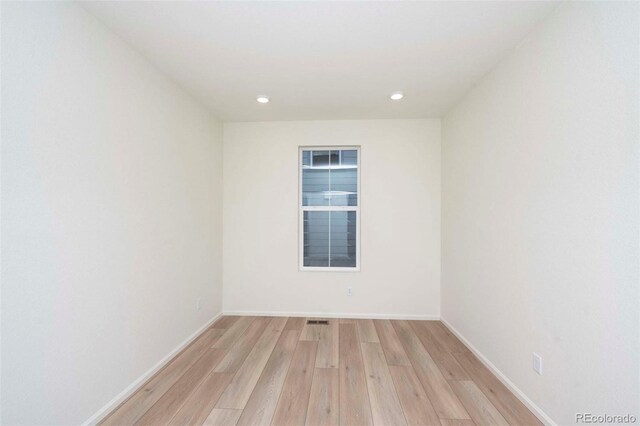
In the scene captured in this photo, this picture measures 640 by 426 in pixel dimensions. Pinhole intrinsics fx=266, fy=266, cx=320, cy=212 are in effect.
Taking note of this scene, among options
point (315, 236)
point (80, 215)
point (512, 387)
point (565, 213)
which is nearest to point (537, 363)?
point (512, 387)

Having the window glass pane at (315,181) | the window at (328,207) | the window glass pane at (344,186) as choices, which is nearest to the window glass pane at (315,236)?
the window at (328,207)

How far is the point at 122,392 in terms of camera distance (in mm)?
1867

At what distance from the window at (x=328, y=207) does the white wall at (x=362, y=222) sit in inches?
5.8

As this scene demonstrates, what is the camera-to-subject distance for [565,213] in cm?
152

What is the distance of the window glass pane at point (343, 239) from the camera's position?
363cm

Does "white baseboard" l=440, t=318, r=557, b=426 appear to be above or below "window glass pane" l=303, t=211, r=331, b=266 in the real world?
below

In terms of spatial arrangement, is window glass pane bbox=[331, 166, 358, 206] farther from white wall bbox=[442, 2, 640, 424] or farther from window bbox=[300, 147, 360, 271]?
white wall bbox=[442, 2, 640, 424]

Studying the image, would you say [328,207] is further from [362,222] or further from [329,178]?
[362,222]

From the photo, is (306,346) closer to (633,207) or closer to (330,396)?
(330,396)

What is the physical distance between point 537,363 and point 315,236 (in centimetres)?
254

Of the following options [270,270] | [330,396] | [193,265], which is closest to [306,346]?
[330,396]

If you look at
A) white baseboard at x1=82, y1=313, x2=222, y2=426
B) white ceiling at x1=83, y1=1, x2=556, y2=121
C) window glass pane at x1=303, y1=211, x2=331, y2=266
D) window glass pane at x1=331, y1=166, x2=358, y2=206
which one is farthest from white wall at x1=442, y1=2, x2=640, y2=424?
white baseboard at x1=82, y1=313, x2=222, y2=426

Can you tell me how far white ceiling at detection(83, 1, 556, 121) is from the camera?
5.27 ft

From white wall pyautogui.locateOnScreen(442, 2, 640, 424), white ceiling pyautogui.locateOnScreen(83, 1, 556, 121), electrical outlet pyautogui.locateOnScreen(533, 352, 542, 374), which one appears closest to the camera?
white wall pyautogui.locateOnScreen(442, 2, 640, 424)
